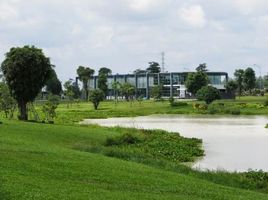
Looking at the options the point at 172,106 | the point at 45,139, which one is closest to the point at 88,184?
the point at 45,139

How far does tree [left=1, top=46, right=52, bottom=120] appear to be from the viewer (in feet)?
140

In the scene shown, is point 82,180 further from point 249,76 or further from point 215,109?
point 249,76

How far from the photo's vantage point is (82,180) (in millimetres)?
14836

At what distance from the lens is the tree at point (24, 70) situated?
42594 millimetres

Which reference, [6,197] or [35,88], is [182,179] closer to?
[6,197]

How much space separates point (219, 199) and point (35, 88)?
31.2 metres

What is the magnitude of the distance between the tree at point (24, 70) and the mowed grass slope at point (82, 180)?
22.3 metres

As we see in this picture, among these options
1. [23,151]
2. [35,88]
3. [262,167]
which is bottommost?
[262,167]

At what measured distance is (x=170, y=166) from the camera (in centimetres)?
2134

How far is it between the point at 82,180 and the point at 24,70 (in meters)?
29.3

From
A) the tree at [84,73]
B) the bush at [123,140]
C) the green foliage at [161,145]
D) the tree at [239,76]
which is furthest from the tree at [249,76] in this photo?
the bush at [123,140]

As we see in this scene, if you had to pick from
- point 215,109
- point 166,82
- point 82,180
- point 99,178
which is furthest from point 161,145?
point 166,82

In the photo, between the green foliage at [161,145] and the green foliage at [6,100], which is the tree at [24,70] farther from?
the green foliage at [161,145]

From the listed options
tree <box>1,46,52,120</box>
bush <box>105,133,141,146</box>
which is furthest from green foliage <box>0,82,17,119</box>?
bush <box>105,133,141,146</box>
